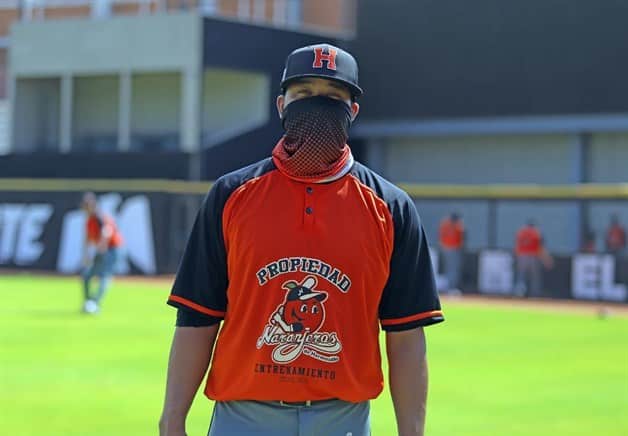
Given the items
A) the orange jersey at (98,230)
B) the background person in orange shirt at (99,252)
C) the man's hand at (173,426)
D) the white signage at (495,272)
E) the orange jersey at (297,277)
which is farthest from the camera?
the white signage at (495,272)

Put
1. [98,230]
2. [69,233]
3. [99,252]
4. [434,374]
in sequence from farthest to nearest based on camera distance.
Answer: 1. [69,233]
2. [98,230]
3. [99,252]
4. [434,374]

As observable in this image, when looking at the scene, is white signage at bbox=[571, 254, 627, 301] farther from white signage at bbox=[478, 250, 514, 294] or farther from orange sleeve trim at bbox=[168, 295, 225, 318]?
orange sleeve trim at bbox=[168, 295, 225, 318]

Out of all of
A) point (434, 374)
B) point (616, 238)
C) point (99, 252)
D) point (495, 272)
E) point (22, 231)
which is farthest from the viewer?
point (22, 231)

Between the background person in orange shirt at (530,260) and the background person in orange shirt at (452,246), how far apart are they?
1.38m

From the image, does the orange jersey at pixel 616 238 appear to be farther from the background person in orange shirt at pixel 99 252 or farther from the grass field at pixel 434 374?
the background person in orange shirt at pixel 99 252

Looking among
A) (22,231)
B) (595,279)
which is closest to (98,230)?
(595,279)

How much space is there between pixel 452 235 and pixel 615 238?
3.86 m

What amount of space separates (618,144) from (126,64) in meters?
16.3

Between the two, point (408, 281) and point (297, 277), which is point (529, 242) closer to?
point (408, 281)

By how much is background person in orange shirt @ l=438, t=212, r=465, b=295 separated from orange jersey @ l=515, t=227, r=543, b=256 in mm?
1446

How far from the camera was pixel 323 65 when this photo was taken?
376 cm

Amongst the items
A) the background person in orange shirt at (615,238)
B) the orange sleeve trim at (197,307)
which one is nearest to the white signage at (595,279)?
the background person in orange shirt at (615,238)

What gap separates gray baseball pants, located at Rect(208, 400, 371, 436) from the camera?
12.3 ft

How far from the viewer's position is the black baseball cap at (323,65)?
376 centimetres
